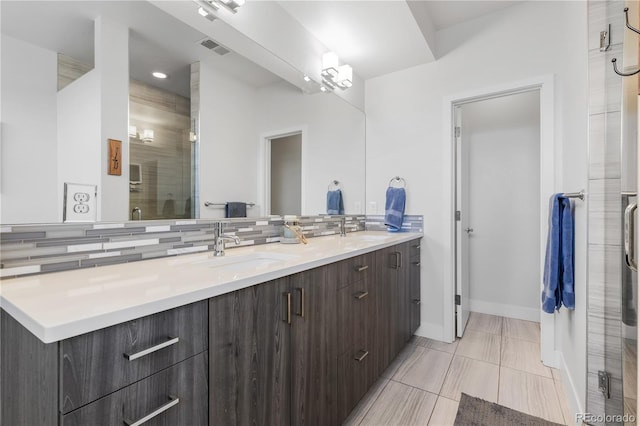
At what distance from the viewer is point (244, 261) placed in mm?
1505

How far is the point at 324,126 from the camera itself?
2516mm

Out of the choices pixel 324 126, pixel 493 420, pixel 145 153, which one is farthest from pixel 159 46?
pixel 493 420

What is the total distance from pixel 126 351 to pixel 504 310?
3.40 metres

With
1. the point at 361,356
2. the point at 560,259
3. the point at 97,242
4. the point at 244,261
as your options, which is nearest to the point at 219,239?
the point at 244,261

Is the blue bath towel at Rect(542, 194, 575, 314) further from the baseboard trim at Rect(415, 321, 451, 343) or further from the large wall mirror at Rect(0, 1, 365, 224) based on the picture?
the large wall mirror at Rect(0, 1, 365, 224)

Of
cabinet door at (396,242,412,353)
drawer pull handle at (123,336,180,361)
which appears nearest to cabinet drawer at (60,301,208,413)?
drawer pull handle at (123,336,180,361)

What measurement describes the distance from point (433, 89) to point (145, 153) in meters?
2.29

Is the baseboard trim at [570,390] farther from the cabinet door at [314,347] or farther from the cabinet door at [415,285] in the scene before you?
the cabinet door at [314,347]

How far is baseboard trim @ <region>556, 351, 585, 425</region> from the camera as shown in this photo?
1521 mm

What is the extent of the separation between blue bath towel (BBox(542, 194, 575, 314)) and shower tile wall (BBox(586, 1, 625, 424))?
0.32 m

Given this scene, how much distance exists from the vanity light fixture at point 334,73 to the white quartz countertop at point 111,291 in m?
1.68

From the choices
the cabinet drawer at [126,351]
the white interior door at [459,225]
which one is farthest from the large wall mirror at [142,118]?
the white interior door at [459,225]

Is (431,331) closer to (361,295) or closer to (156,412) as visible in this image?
(361,295)

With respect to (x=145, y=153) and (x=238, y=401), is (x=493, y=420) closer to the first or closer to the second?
(x=238, y=401)
